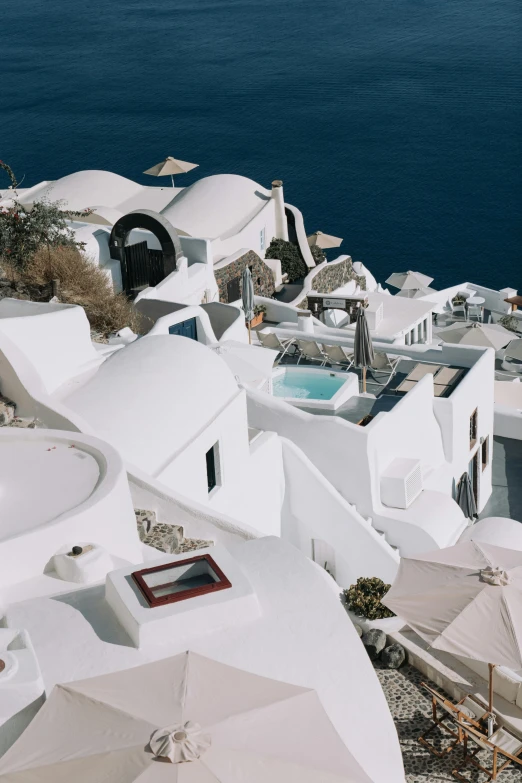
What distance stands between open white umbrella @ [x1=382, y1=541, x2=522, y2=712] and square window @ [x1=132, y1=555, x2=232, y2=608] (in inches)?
115

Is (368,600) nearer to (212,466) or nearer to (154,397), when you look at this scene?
(212,466)

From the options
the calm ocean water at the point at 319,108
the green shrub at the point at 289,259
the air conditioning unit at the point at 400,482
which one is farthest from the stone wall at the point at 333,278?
the calm ocean water at the point at 319,108

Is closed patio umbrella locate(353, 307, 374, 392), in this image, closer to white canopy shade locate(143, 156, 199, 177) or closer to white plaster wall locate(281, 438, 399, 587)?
white plaster wall locate(281, 438, 399, 587)

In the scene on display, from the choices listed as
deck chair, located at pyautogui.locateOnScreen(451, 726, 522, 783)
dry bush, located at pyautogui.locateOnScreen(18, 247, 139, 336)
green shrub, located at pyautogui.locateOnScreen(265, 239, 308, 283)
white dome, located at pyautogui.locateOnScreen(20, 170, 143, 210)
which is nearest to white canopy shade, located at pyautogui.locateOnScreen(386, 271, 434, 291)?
green shrub, located at pyautogui.locateOnScreen(265, 239, 308, 283)

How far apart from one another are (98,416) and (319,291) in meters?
23.3

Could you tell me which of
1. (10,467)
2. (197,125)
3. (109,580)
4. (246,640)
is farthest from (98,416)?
(197,125)

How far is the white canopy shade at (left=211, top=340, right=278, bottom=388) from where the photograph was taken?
24.1 meters

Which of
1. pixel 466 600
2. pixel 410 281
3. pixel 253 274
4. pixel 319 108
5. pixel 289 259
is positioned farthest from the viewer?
pixel 319 108

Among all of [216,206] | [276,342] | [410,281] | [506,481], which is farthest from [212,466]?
[410,281]

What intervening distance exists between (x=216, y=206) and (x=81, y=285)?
1445cm

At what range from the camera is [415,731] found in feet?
39.0

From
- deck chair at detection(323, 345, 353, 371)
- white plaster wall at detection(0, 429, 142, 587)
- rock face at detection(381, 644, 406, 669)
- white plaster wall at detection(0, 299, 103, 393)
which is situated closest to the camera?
white plaster wall at detection(0, 429, 142, 587)

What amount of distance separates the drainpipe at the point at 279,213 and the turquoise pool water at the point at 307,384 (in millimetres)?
16356

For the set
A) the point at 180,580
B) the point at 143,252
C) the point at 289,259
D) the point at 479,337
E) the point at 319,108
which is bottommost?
the point at 319,108
